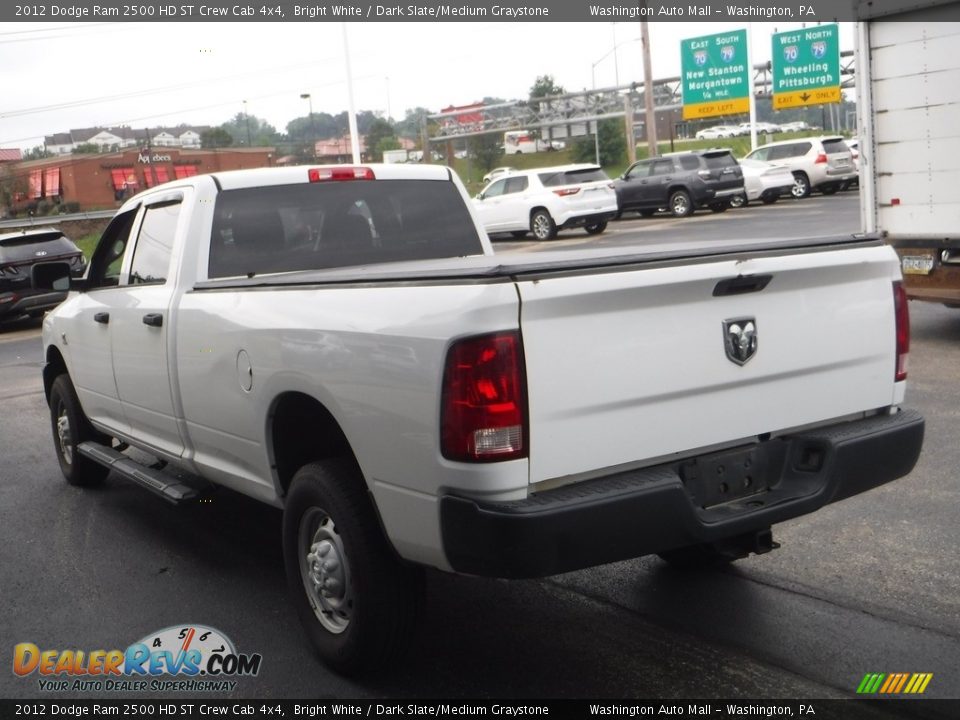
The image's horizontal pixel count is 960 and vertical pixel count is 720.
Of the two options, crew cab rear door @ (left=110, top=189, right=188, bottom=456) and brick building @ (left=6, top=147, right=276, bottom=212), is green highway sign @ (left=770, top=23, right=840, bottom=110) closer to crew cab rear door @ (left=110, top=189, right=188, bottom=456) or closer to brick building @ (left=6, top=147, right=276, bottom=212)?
brick building @ (left=6, top=147, right=276, bottom=212)

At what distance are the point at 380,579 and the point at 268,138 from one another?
333 feet

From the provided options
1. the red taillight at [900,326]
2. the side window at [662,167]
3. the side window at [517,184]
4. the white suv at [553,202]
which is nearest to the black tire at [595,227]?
the white suv at [553,202]

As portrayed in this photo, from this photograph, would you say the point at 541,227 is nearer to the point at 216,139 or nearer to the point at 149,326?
the point at 149,326

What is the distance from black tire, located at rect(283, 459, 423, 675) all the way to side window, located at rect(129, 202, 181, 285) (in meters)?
1.90

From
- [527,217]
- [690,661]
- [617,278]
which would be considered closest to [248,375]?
[617,278]

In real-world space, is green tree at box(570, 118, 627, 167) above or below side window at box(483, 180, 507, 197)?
above

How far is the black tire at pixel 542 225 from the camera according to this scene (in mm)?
28156

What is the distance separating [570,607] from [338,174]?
8.39ft

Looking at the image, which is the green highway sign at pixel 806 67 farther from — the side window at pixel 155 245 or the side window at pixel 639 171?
the side window at pixel 155 245

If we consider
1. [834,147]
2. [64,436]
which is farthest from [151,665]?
[834,147]

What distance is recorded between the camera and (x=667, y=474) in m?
3.35

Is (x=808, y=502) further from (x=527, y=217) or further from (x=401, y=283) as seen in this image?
(x=527, y=217)

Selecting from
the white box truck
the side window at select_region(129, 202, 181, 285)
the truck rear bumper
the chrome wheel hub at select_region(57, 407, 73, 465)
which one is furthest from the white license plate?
the chrome wheel hub at select_region(57, 407, 73, 465)

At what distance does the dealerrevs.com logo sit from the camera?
4.03 m
